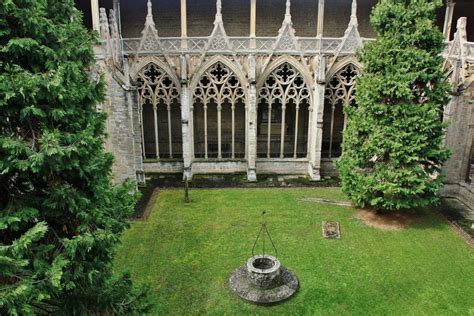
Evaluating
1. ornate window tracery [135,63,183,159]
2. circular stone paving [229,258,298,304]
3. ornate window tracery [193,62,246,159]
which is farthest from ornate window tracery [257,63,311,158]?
circular stone paving [229,258,298,304]

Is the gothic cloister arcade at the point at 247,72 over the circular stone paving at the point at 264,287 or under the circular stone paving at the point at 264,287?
over

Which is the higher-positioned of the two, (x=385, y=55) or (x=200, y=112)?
(x=385, y=55)

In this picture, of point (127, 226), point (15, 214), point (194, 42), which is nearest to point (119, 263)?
point (127, 226)

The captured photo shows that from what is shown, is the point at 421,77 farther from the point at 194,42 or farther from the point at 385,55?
the point at 194,42

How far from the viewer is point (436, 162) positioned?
45.5ft

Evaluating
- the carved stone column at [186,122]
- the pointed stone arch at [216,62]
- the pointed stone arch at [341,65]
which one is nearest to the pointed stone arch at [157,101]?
the carved stone column at [186,122]

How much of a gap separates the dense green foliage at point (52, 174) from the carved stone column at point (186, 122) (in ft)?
36.4

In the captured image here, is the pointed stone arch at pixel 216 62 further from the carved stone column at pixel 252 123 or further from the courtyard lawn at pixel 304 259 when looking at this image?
the courtyard lawn at pixel 304 259

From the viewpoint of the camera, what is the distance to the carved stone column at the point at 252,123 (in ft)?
59.2

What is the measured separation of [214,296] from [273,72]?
11.1m

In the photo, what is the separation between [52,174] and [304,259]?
8240 mm

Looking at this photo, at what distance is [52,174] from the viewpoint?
20.5 feet

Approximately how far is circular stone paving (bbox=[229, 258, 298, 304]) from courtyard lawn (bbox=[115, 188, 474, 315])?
192mm

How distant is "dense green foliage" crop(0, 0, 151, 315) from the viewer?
18.4ft
